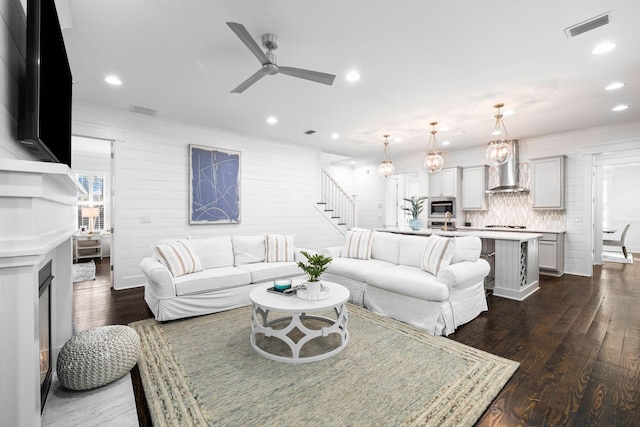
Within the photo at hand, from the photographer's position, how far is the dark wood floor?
1.87 m

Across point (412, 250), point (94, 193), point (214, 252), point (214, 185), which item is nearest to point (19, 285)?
point (214, 252)

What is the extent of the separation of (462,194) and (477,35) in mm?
5164

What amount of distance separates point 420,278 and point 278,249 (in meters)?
2.23

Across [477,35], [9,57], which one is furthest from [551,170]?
[9,57]

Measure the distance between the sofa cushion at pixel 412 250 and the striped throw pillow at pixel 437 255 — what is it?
0.65ft

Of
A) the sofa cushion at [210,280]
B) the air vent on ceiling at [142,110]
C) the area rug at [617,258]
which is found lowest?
the area rug at [617,258]

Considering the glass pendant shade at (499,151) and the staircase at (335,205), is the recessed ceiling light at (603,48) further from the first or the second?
the staircase at (335,205)

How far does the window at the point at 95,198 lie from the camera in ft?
25.1

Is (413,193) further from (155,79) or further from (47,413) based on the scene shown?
(47,413)

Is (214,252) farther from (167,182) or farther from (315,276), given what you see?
(315,276)

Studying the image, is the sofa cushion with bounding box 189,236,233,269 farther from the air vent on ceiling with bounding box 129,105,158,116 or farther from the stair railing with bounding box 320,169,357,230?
the stair railing with bounding box 320,169,357,230

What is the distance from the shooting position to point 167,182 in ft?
17.0

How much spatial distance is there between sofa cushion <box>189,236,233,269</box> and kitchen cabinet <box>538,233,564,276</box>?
606 cm

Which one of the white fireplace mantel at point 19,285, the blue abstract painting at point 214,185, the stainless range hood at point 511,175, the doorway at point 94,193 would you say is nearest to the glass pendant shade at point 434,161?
the stainless range hood at point 511,175
